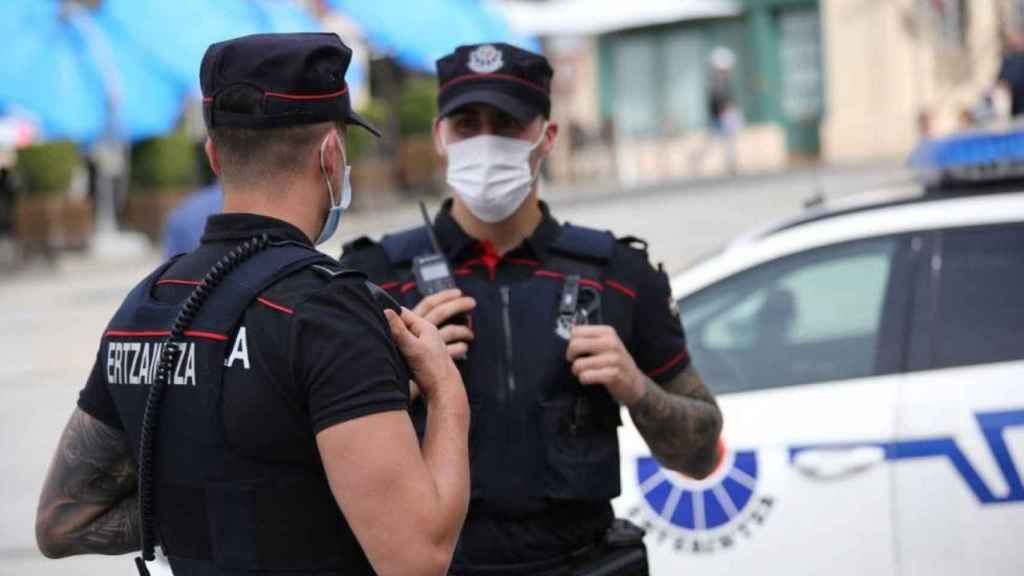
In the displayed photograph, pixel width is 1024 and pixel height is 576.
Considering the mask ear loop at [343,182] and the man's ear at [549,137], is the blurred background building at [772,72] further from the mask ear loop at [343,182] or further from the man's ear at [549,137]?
the mask ear loop at [343,182]

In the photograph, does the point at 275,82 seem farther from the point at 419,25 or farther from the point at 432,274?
the point at 419,25

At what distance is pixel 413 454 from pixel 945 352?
2477 mm

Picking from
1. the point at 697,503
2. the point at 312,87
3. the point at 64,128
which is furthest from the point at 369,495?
the point at 64,128

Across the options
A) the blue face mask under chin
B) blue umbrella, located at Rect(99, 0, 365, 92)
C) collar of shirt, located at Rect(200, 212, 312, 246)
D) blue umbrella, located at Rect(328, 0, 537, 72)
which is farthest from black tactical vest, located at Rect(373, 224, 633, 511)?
blue umbrella, located at Rect(328, 0, 537, 72)

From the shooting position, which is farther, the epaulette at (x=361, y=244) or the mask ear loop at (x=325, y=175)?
the epaulette at (x=361, y=244)

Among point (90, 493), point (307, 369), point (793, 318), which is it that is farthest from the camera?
point (793, 318)

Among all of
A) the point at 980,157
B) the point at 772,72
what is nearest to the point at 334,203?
the point at 980,157

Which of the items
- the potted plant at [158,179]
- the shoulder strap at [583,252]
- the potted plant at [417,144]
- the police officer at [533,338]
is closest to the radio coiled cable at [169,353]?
the police officer at [533,338]

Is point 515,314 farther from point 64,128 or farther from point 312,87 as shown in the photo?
point 64,128

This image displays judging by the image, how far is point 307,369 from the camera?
1852 millimetres

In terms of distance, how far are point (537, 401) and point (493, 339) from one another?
149 millimetres

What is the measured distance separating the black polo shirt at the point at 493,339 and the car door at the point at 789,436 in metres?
1.10

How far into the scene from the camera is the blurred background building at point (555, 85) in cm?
1691

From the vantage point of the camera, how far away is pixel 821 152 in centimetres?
2623
